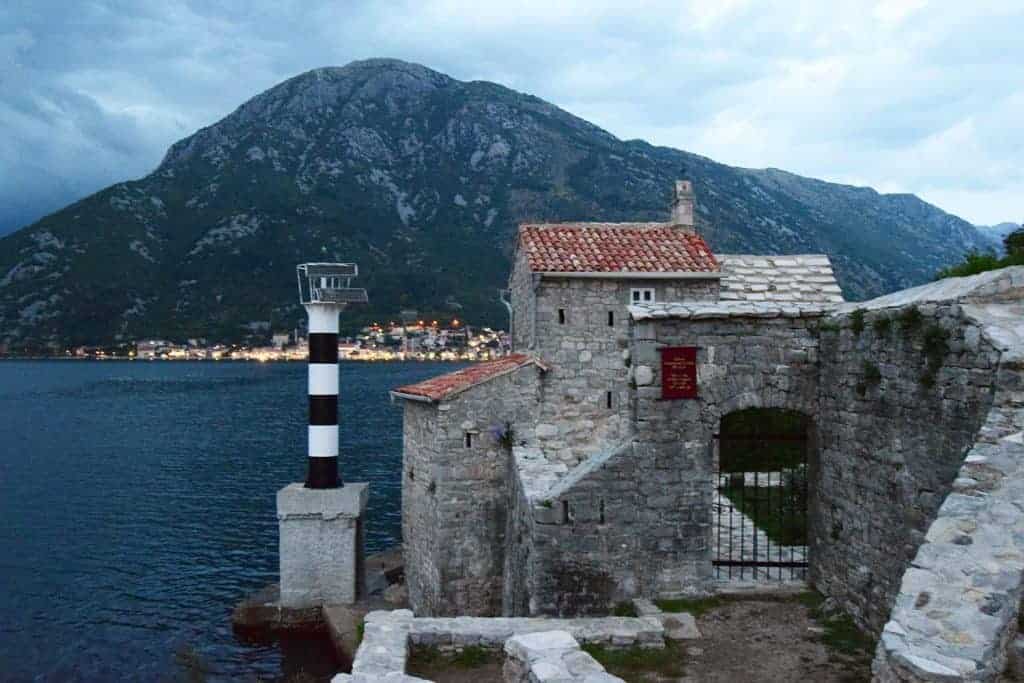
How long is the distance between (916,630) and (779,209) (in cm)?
19272

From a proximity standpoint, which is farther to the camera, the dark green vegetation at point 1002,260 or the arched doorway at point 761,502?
the dark green vegetation at point 1002,260

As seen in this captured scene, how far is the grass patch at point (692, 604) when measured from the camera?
914 centimetres

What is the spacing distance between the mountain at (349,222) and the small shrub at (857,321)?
448 feet

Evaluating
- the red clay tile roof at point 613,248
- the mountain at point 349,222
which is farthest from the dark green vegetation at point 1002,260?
the mountain at point 349,222

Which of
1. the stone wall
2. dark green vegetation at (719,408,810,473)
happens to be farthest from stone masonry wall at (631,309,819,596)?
dark green vegetation at (719,408,810,473)

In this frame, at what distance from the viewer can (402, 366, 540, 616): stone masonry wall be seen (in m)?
16.0

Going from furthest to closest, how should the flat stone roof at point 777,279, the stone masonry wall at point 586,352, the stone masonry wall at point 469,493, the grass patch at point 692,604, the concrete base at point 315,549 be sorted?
the concrete base at point 315,549 < the stone masonry wall at point 586,352 < the flat stone roof at point 777,279 < the stone masonry wall at point 469,493 < the grass patch at point 692,604

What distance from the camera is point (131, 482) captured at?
42219mm

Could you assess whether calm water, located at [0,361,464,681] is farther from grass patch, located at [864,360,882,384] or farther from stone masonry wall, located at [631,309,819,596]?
grass patch, located at [864,360,882,384]

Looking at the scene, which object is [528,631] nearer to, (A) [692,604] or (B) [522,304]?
(A) [692,604]

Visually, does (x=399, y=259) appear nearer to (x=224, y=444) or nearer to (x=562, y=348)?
(x=224, y=444)

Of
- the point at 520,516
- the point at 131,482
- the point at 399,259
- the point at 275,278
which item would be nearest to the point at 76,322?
the point at 275,278

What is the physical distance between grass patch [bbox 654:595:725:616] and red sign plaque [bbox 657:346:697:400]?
2.55 m

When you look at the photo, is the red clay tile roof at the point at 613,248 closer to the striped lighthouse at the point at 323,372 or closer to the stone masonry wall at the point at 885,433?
the striped lighthouse at the point at 323,372
